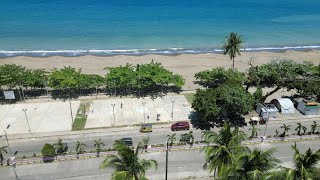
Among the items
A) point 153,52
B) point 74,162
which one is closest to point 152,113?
point 74,162

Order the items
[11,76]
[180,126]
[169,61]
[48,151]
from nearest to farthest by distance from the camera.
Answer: [48,151]
[180,126]
[11,76]
[169,61]

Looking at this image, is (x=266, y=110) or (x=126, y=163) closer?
(x=126, y=163)

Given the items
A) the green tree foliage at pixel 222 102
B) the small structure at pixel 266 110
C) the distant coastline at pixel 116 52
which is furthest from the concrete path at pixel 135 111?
the distant coastline at pixel 116 52

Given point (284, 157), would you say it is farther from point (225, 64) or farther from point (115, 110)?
point (225, 64)

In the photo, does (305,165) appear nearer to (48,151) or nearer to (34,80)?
(48,151)

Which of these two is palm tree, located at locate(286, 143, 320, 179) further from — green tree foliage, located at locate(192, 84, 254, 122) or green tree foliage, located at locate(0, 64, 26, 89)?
green tree foliage, located at locate(0, 64, 26, 89)

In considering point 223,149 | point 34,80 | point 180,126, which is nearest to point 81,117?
point 34,80
